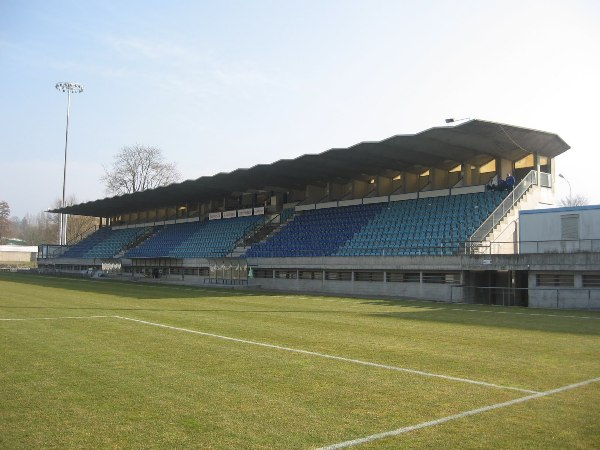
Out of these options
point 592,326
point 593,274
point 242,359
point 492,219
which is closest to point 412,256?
point 492,219

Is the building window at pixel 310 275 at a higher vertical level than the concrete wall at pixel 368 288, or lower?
higher

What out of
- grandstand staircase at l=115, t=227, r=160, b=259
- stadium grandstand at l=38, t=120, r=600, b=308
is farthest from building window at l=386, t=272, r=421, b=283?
grandstand staircase at l=115, t=227, r=160, b=259

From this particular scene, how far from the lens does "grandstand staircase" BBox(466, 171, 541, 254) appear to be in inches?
1175

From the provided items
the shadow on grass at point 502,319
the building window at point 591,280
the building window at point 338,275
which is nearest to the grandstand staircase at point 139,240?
the building window at point 338,275

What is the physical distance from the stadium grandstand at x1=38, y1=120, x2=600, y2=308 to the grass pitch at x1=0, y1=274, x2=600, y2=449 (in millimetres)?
12688

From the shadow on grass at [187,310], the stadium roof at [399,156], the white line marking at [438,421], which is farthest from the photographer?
the stadium roof at [399,156]

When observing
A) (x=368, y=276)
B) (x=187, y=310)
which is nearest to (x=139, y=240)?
(x=368, y=276)

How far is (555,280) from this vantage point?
26.2m

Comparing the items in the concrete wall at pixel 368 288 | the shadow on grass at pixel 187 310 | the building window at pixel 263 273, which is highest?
the building window at pixel 263 273

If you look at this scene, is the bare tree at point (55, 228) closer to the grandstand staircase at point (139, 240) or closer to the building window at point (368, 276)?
the grandstand staircase at point (139, 240)

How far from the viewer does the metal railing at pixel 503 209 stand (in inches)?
1201

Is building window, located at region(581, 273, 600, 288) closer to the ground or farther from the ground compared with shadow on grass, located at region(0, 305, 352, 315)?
farther from the ground

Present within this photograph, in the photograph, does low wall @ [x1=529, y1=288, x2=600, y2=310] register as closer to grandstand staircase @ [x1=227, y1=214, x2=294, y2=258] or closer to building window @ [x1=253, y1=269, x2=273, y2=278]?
building window @ [x1=253, y1=269, x2=273, y2=278]

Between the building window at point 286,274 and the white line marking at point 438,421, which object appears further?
the building window at point 286,274
